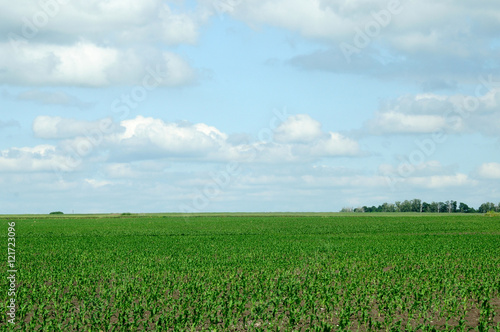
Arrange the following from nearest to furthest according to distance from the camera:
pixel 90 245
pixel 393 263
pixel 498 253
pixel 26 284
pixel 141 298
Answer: pixel 141 298
pixel 26 284
pixel 393 263
pixel 498 253
pixel 90 245

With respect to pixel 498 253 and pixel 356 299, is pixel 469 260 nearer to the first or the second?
pixel 498 253

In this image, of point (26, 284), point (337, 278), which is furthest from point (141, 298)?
point (337, 278)

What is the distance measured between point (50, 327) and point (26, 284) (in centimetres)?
841

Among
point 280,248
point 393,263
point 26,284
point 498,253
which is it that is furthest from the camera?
point 280,248

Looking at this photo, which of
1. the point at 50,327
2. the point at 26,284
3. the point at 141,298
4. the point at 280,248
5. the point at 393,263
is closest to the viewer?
the point at 50,327

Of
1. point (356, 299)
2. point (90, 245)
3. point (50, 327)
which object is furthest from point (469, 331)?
point (90, 245)

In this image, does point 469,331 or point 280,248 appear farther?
point 280,248

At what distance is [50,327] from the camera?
1759cm

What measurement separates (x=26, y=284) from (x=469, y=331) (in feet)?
65.1

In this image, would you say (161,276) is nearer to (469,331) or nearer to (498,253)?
(469,331)

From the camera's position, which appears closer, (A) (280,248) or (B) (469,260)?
(B) (469,260)

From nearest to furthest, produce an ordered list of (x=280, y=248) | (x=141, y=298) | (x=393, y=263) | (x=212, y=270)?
(x=141, y=298), (x=212, y=270), (x=393, y=263), (x=280, y=248)

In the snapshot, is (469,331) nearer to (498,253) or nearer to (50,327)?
(50,327)

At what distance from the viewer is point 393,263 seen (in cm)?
3173
